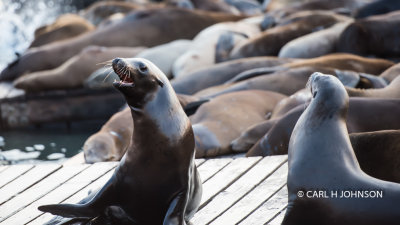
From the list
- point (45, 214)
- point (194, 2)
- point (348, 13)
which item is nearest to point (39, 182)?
point (45, 214)

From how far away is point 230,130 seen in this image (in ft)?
20.8

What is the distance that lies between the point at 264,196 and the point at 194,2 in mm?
11748

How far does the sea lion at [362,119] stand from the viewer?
5012 mm

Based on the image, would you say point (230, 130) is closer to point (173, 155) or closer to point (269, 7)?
point (173, 155)

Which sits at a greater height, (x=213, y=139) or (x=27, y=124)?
(x=213, y=139)

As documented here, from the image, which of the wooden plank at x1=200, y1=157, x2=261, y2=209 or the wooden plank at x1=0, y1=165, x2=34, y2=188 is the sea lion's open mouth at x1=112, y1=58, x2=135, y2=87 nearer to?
the wooden plank at x1=200, y1=157, x2=261, y2=209

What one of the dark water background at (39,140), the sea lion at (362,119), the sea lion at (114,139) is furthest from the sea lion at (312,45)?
the sea lion at (362,119)

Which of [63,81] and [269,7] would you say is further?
[269,7]

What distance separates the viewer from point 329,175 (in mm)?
2971

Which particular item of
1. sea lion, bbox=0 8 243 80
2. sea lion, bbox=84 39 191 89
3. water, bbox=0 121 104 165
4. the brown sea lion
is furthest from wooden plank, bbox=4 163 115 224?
the brown sea lion

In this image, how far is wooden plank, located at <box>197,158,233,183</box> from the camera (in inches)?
170

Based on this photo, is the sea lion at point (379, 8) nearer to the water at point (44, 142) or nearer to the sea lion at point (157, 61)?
the sea lion at point (157, 61)

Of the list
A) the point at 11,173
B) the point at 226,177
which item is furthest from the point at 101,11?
the point at 226,177

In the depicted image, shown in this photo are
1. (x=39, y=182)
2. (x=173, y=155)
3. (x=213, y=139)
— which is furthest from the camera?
(x=213, y=139)
